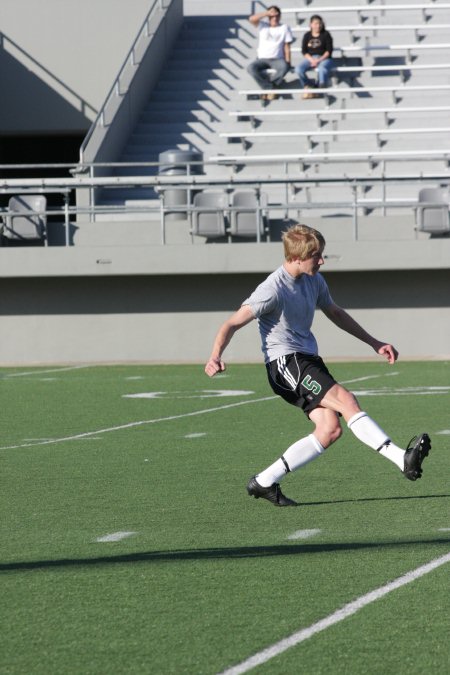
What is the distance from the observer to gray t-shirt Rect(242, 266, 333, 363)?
7430 mm

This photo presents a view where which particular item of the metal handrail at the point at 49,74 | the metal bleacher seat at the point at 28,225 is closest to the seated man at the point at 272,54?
the metal handrail at the point at 49,74

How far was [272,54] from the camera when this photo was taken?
27875mm

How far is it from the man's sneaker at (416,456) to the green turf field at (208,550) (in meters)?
0.23

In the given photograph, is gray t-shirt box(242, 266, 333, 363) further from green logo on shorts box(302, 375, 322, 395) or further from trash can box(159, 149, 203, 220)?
trash can box(159, 149, 203, 220)

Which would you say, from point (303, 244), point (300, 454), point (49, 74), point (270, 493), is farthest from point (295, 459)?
point (49, 74)

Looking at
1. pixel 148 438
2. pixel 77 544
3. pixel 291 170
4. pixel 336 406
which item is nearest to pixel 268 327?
pixel 336 406

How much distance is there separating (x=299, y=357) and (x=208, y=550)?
1569 mm

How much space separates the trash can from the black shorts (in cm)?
1585

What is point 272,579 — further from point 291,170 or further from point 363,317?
point 291,170

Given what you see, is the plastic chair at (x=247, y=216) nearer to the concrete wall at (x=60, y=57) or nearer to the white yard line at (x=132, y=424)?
the white yard line at (x=132, y=424)

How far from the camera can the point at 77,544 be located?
6562mm

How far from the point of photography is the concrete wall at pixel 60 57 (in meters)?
29.9

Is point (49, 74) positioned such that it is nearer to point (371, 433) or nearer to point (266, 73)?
point (266, 73)

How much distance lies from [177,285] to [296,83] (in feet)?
24.1
